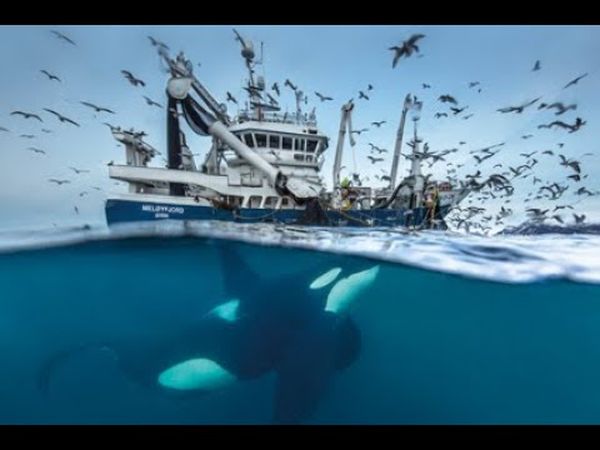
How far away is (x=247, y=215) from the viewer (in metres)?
10.2

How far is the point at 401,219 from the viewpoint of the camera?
11.9 metres

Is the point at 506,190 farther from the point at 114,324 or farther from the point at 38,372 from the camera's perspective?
the point at 38,372

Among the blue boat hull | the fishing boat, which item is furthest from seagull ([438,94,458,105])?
the blue boat hull

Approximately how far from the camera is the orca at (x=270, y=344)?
15.4ft

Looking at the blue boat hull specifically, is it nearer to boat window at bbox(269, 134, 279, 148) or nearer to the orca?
the orca

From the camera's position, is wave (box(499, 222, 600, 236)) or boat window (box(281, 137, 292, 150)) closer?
wave (box(499, 222, 600, 236))

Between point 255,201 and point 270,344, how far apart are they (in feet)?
21.5

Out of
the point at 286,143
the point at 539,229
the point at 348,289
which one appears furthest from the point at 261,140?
the point at 539,229

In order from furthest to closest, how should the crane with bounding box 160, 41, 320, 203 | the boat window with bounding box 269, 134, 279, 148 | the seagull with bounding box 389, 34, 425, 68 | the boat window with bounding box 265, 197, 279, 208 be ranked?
the boat window with bounding box 269, 134, 279, 148 → the boat window with bounding box 265, 197, 279, 208 → the crane with bounding box 160, 41, 320, 203 → the seagull with bounding box 389, 34, 425, 68

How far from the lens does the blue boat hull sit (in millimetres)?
8984

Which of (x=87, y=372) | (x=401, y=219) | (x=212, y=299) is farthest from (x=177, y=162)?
(x=401, y=219)

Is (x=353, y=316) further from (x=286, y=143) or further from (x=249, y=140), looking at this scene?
(x=249, y=140)

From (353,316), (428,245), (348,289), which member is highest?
(428,245)

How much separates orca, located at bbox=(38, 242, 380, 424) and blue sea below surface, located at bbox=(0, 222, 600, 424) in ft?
0.93
